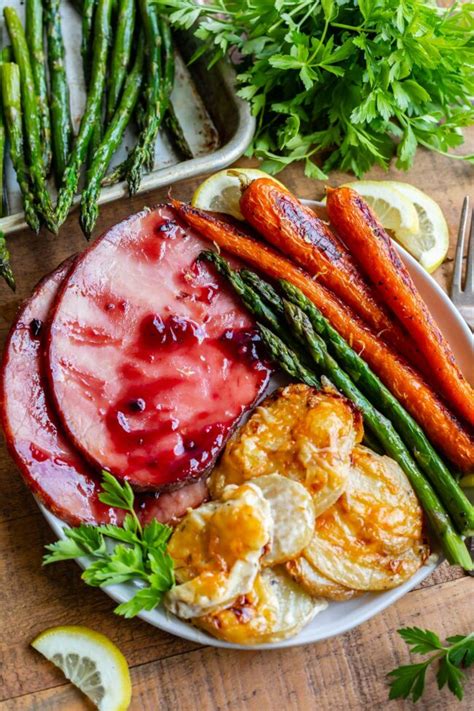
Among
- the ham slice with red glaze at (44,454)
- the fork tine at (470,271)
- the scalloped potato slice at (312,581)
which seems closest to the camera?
the scalloped potato slice at (312,581)

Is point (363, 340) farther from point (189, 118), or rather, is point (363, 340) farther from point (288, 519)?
point (189, 118)

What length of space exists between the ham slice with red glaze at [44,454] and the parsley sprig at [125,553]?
0.09m

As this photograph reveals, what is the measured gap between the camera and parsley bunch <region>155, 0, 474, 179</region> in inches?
134

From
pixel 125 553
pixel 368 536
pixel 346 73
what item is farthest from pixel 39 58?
pixel 368 536

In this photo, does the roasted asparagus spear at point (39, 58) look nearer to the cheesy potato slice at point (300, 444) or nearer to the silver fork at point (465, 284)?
the cheesy potato slice at point (300, 444)

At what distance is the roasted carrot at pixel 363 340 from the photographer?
10.2ft

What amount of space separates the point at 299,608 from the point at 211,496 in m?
0.54

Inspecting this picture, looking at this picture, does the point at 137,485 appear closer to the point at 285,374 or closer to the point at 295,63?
the point at 285,374

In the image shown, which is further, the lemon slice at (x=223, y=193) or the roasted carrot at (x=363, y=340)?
the lemon slice at (x=223, y=193)

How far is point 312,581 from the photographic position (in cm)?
277

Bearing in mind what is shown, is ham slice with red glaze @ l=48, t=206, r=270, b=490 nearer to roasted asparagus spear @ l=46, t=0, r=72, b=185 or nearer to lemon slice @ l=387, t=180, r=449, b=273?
roasted asparagus spear @ l=46, t=0, r=72, b=185

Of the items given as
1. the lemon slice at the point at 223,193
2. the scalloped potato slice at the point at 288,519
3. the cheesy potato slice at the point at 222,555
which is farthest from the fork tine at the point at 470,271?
the cheesy potato slice at the point at 222,555

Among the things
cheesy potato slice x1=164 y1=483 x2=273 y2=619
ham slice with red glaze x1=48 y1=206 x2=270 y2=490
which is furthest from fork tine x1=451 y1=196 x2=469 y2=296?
cheesy potato slice x1=164 y1=483 x2=273 y2=619

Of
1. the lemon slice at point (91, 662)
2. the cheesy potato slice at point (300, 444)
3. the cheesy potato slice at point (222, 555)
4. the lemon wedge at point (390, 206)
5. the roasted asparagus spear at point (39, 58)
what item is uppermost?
the roasted asparagus spear at point (39, 58)
